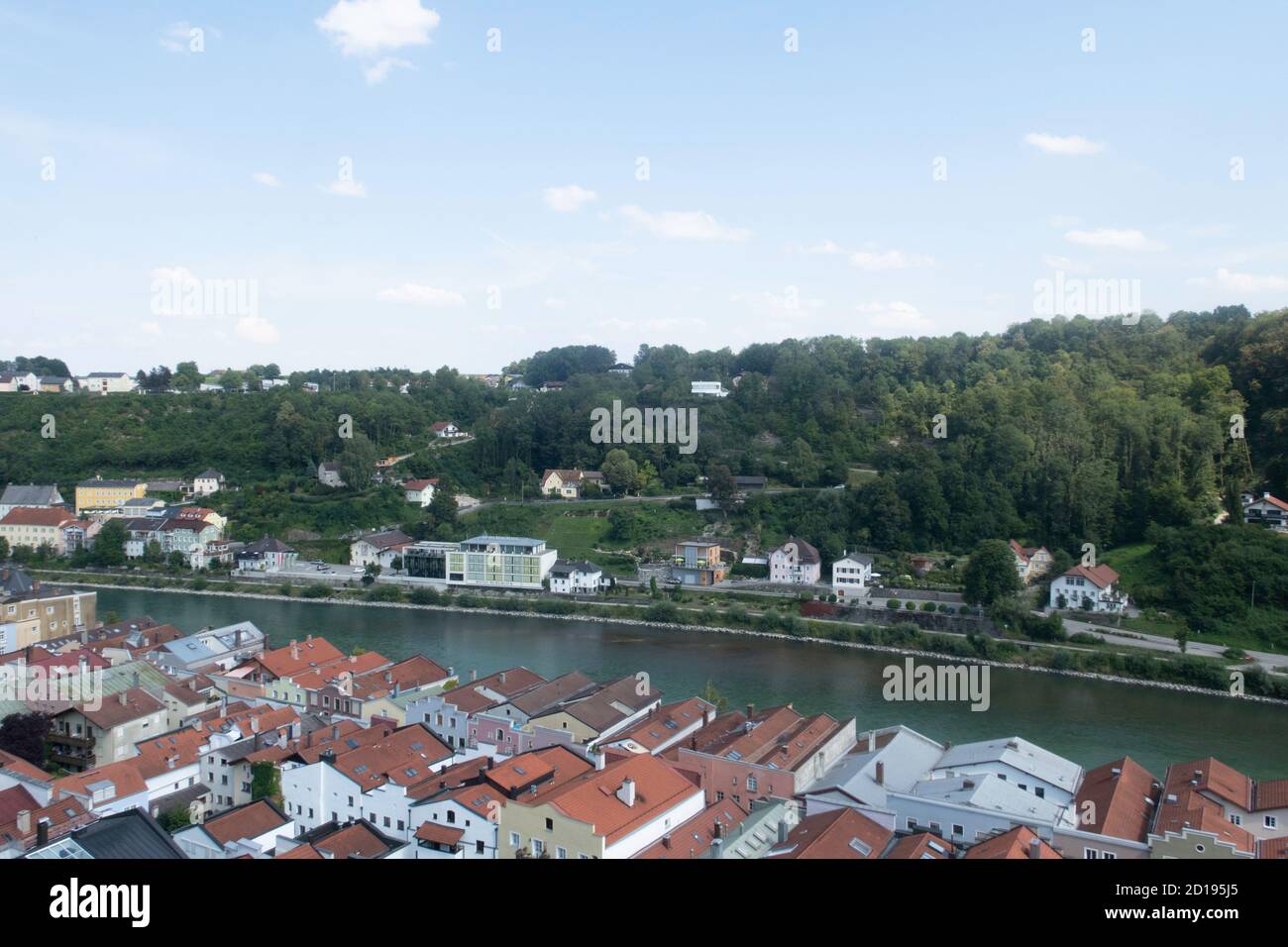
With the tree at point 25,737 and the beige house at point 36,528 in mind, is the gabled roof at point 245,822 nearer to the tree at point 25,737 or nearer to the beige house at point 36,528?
the tree at point 25,737

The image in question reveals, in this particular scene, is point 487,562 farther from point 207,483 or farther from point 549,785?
point 549,785

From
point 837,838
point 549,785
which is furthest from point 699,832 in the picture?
point 837,838

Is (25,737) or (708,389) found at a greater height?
(708,389)

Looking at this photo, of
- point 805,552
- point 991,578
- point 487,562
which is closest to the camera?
point 991,578

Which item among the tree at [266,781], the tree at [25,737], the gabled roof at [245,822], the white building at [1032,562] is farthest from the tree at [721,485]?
the gabled roof at [245,822]

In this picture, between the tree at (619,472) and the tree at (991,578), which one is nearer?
the tree at (991,578)
